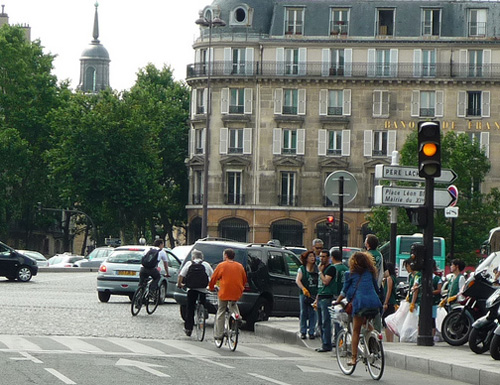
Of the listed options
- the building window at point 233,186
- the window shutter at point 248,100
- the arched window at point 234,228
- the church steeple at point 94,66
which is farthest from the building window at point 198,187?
the church steeple at point 94,66

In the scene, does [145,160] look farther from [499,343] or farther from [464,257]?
[499,343]

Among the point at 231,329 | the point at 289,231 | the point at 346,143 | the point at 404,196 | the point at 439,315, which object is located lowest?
the point at 231,329

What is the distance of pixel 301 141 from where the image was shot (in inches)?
3351

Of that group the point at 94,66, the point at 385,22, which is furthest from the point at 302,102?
the point at 94,66

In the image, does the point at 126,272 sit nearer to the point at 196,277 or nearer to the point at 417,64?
the point at 196,277

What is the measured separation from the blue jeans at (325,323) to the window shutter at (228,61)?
213ft

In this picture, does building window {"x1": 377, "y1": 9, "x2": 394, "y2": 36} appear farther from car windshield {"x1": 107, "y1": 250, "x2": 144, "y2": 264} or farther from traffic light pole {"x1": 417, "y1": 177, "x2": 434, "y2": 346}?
traffic light pole {"x1": 417, "y1": 177, "x2": 434, "y2": 346}

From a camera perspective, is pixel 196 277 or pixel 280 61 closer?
pixel 196 277

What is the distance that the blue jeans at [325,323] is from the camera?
2133 cm

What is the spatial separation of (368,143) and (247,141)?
7508 mm

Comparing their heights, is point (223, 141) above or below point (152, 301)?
above

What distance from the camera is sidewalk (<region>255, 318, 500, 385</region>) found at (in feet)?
55.8

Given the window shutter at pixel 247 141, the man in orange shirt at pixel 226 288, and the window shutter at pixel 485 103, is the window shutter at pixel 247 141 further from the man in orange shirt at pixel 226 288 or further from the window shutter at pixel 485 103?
the man in orange shirt at pixel 226 288

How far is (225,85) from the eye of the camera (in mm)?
86188
